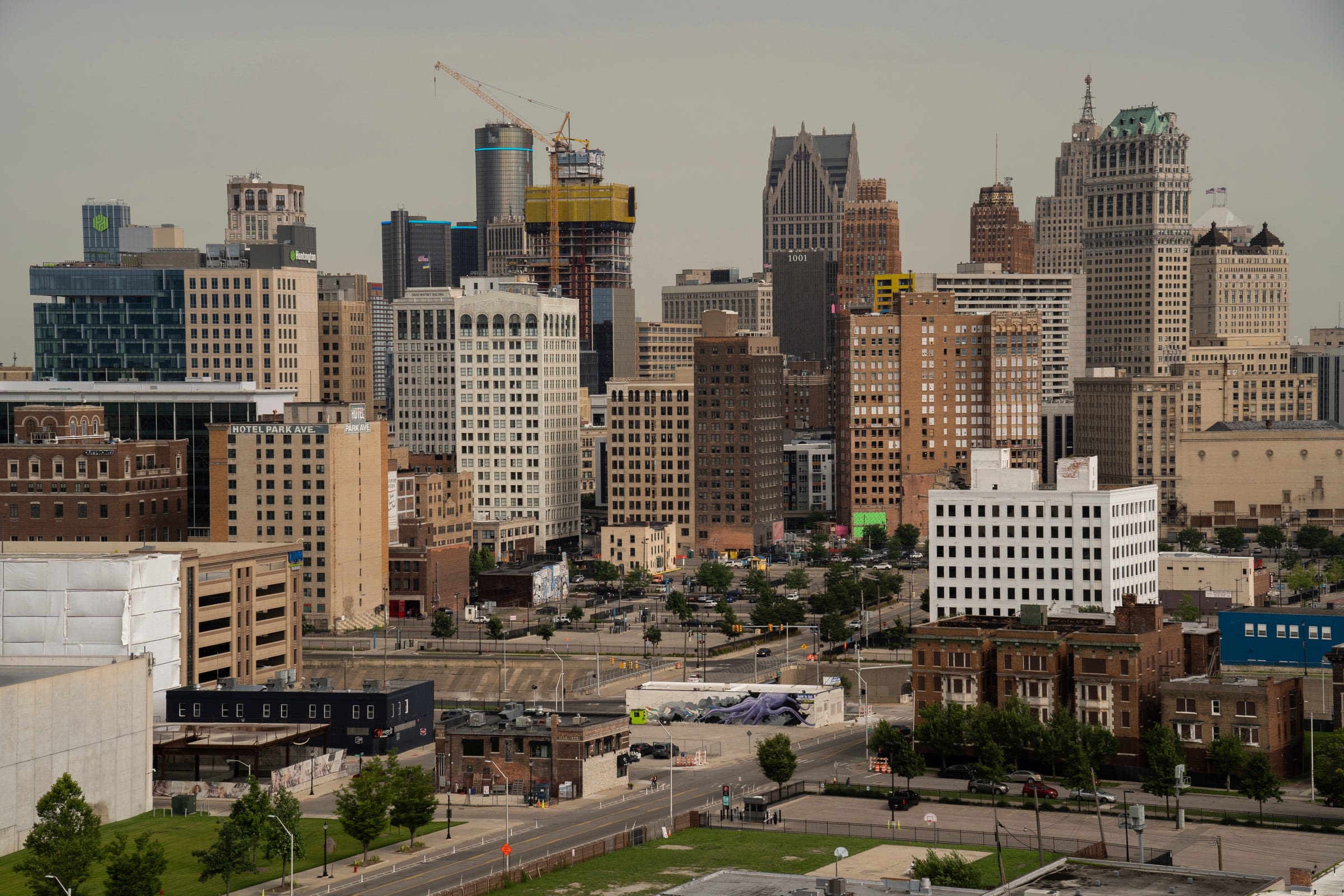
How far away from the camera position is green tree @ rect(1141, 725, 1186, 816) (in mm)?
138125

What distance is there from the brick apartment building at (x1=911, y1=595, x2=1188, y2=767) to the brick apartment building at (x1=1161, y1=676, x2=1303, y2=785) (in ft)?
10.6

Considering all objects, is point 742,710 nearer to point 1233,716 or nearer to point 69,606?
point 1233,716

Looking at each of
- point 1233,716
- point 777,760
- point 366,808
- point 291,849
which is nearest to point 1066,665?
point 1233,716

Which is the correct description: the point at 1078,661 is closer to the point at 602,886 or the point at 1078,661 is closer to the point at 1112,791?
the point at 1112,791

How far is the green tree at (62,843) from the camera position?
118 m

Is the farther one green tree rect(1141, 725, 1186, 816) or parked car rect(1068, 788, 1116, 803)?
parked car rect(1068, 788, 1116, 803)

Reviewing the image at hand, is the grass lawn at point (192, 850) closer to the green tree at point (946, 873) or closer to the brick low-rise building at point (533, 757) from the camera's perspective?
the brick low-rise building at point (533, 757)

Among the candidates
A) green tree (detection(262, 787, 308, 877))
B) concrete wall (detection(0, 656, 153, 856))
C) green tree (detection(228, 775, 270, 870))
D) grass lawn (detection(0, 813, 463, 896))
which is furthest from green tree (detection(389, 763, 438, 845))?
concrete wall (detection(0, 656, 153, 856))

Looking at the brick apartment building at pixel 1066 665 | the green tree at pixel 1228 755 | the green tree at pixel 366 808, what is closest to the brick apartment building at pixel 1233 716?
the green tree at pixel 1228 755

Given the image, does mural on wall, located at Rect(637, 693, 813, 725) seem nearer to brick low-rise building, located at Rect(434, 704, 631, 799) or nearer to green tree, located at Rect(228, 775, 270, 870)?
brick low-rise building, located at Rect(434, 704, 631, 799)

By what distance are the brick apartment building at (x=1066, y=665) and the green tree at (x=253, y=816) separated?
5054cm

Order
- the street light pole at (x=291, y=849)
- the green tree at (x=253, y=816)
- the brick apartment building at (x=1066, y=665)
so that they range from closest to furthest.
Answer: the street light pole at (x=291, y=849) → the green tree at (x=253, y=816) → the brick apartment building at (x=1066, y=665)

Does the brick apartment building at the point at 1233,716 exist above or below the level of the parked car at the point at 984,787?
above

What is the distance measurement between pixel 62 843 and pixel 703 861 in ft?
115
